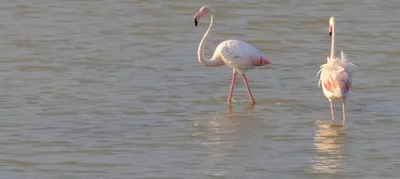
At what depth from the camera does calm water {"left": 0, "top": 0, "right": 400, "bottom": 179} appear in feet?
30.2

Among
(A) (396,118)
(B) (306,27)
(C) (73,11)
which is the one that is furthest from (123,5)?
(A) (396,118)

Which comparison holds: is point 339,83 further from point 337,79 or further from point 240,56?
point 240,56

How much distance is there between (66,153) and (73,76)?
3.68 m

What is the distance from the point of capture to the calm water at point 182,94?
921 centimetres

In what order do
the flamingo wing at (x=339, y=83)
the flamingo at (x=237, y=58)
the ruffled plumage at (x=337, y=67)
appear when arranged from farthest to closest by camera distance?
the flamingo at (x=237, y=58)
the ruffled plumage at (x=337, y=67)
the flamingo wing at (x=339, y=83)

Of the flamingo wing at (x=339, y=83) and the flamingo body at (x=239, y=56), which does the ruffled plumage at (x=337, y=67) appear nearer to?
the flamingo wing at (x=339, y=83)

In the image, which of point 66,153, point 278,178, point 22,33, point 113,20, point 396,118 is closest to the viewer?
point 278,178

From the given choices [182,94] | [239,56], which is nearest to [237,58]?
[239,56]

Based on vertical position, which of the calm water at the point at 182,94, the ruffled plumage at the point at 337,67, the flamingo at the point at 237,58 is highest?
the ruffled plumage at the point at 337,67

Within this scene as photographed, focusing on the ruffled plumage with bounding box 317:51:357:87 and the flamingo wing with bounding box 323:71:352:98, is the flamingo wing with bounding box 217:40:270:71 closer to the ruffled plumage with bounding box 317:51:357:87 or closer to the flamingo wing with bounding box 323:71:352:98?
the ruffled plumage with bounding box 317:51:357:87

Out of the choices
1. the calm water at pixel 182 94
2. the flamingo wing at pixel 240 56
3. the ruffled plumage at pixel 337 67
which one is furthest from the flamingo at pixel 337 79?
the flamingo wing at pixel 240 56

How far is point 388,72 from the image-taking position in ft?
44.0

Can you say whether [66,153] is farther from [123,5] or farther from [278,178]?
[123,5]

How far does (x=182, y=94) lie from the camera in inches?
480
